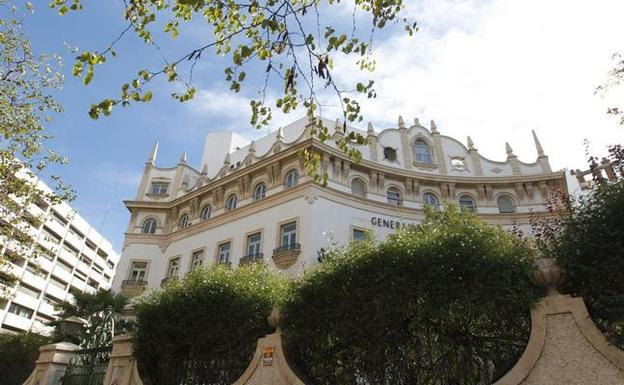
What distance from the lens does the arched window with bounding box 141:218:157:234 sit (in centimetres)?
2702

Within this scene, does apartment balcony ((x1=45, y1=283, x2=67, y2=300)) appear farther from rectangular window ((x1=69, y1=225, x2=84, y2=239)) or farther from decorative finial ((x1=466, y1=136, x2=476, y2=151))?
decorative finial ((x1=466, y1=136, x2=476, y2=151))

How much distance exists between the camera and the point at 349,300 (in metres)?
8.04

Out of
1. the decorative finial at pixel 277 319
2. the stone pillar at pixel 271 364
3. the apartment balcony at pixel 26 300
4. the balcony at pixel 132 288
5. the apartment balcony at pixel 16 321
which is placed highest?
the apartment balcony at pixel 26 300

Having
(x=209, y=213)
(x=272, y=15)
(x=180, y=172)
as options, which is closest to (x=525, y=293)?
(x=272, y=15)

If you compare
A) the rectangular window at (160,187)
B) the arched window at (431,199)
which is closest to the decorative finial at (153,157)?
the rectangular window at (160,187)

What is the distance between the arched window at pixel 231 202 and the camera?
2372cm

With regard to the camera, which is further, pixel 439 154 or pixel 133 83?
pixel 439 154

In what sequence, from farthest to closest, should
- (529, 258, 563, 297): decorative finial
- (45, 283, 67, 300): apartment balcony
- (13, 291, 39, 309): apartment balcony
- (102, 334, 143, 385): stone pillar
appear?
1. (45, 283, 67, 300): apartment balcony
2. (13, 291, 39, 309): apartment balcony
3. (102, 334, 143, 385): stone pillar
4. (529, 258, 563, 297): decorative finial

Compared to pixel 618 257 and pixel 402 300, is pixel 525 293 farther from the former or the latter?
pixel 402 300

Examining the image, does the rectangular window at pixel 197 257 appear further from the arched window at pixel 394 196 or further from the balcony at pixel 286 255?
the arched window at pixel 394 196

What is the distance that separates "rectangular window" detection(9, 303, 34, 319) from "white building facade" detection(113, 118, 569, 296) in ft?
91.7

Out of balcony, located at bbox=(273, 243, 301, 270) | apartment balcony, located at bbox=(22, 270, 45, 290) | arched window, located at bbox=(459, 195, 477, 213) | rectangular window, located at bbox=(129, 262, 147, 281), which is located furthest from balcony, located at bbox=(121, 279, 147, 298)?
apartment balcony, located at bbox=(22, 270, 45, 290)

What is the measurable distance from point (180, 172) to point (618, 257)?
90.3 feet

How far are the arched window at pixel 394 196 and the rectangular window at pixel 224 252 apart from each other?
910 cm
